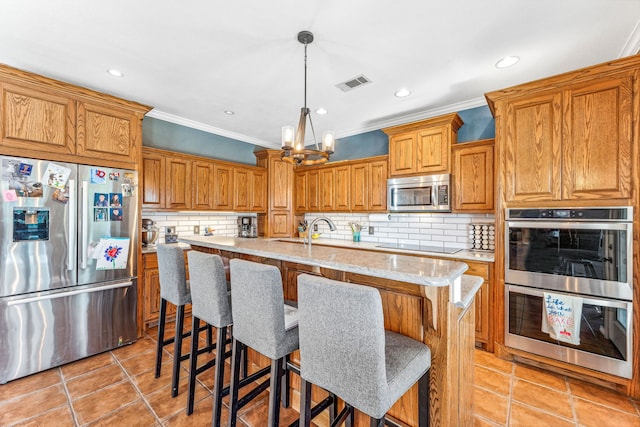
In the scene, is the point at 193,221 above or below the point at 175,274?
above

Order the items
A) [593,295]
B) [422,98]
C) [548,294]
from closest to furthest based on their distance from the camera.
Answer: [593,295], [548,294], [422,98]

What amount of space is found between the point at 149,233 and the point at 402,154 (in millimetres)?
3449

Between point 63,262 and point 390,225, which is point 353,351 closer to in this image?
point 63,262

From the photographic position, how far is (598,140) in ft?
7.33

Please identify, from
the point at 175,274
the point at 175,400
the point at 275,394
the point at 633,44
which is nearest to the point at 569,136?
the point at 633,44

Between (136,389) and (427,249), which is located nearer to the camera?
(136,389)

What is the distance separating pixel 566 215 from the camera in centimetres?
233

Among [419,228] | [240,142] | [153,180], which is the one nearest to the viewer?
[153,180]

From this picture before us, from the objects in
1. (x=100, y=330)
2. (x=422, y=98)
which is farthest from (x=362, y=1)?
(x=100, y=330)

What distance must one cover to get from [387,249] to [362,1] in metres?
2.60

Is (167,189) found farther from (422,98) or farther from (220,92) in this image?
(422,98)

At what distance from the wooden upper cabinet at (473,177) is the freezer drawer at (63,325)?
3.78 meters

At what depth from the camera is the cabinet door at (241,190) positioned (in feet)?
14.6

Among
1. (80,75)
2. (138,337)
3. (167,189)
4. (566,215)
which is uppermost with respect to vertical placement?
(80,75)
